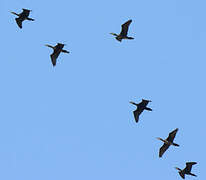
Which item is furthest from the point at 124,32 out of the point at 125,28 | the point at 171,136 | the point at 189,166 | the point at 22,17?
the point at 189,166

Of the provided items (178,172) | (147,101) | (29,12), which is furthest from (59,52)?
(178,172)

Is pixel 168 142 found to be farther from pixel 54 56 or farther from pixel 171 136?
pixel 54 56

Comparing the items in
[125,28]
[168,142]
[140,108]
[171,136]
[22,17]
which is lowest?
[168,142]

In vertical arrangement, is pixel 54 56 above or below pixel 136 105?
above

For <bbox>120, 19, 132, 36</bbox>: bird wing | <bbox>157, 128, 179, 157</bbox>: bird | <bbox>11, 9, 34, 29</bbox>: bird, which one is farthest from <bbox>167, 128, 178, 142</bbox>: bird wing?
<bbox>11, 9, 34, 29</bbox>: bird

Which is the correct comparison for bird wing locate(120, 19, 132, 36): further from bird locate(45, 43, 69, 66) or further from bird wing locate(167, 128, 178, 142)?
bird wing locate(167, 128, 178, 142)

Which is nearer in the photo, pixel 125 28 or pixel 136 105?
pixel 125 28

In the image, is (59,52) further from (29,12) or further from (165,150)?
(165,150)

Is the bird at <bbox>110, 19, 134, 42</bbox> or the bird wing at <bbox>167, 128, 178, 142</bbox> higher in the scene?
the bird at <bbox>110, 19, 134, 42</bbox>

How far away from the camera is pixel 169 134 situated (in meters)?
77.3

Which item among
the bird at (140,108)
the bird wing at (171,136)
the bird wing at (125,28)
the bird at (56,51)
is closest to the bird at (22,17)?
the bird at (56,51)

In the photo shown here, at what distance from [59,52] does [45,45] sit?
5.21 metres

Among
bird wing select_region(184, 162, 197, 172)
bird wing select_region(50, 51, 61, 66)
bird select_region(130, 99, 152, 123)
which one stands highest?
bird wing select_region(50, 51, 61, 66)

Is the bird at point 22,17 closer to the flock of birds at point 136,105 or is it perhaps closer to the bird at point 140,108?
the flock of birds at point 136,105
